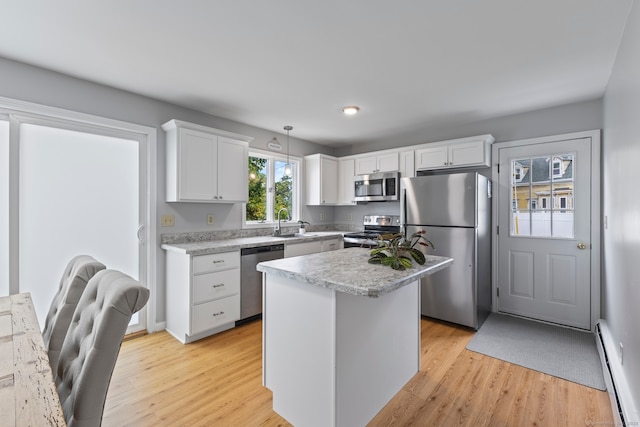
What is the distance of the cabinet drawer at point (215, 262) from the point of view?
282 cm

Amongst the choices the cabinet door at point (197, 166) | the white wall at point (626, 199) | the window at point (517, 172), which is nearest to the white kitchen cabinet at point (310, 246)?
the cabinet door at point (197, 166)

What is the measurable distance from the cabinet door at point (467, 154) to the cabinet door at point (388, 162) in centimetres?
73

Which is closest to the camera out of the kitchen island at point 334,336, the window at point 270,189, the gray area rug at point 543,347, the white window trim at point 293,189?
the kitchen island at point 334,336

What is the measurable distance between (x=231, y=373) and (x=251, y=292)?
1.04 meters

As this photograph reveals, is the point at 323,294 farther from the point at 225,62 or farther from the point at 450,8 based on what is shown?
the point at 225,62

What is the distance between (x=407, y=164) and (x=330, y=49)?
2.26m

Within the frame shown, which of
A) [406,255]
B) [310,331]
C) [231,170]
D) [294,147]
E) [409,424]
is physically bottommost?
[409,424]

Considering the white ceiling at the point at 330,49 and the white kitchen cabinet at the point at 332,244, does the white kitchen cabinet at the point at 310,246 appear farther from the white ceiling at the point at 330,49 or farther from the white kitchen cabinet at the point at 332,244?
the white ceiling at the point at 330,49

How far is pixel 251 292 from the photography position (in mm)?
3281

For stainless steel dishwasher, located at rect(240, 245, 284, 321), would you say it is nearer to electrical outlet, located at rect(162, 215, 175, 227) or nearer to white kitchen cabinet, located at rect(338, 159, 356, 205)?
electrical outlet, located at rect(162, 215, 175, 227)

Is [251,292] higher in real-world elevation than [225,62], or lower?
lower

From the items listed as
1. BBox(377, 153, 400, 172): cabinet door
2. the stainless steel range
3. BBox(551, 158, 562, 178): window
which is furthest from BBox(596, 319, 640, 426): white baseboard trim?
BBox(377, 153, 400, 172): cabinet door

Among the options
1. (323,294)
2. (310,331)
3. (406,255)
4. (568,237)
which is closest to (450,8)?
(406,255)

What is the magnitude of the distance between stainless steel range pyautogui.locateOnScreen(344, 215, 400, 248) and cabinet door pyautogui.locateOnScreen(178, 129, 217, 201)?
1.92 metres
